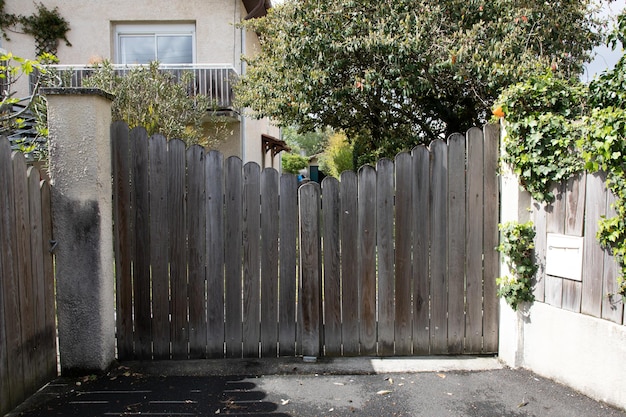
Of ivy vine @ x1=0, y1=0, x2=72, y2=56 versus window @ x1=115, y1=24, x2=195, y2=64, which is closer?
ivy vine @ x1=0, y1=0, x2=72, y2=56

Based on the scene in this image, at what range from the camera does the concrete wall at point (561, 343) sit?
3078 millimetres

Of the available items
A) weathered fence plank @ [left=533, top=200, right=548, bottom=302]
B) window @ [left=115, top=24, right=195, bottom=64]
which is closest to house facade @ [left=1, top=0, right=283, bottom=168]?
window @ [left=115, top=24, right=195, bottom=64]

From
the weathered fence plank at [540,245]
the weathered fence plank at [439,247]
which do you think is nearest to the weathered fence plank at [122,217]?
the weathered fence plank at [439,247]

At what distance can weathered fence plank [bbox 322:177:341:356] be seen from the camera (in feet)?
12.8

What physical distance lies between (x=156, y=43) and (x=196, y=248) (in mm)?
10092

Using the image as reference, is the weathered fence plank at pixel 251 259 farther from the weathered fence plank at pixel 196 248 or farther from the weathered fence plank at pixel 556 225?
the weathered fence plank at pixel 556 225

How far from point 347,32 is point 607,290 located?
472 cm

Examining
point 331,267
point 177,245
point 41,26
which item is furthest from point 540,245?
point 41,26

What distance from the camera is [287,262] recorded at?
3904mm

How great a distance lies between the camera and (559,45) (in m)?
6.37

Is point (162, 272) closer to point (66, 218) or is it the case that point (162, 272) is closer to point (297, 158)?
point (66, 218)

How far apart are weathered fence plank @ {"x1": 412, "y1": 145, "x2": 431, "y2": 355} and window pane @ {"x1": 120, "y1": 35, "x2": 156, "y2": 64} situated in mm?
10440

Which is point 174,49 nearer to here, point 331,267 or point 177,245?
point 177,245

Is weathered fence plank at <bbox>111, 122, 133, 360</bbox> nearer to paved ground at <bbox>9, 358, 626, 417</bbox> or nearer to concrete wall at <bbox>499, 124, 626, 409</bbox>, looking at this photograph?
paved ground at <bbox>9, 358, 626, 417</bbox>
